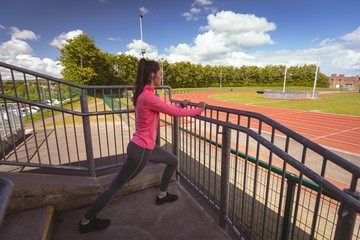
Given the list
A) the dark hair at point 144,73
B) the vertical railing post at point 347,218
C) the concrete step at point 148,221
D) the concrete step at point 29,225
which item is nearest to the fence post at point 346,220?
the vertical railing post at point 347,218

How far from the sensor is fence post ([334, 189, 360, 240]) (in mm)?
1125

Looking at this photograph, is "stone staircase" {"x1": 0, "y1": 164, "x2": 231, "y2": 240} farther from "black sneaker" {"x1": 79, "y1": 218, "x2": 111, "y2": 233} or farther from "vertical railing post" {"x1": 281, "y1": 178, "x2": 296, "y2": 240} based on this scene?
"vertical railing post" {"x1": 281, "y1": 178, "x2": 296, "y2": 240}

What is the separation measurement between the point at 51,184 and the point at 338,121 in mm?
18830

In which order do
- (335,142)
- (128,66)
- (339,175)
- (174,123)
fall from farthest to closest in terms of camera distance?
1. (128,66)
2. (335,142)
3. (339,175)
4. (174,123)

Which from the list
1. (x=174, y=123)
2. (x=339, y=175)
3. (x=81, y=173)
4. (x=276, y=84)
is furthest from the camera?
(x=276, y=84)

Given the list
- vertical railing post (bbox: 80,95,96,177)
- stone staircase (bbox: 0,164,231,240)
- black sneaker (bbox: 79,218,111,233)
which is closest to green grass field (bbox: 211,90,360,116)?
stone staircase (bbox: 0,164,231,240)

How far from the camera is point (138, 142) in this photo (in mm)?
2301

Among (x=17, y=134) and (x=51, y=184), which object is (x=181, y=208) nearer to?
(x=51, y=184)

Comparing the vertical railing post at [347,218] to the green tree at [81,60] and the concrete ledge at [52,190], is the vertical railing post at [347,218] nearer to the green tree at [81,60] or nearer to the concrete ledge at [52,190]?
the concrete ledge at [52,190]

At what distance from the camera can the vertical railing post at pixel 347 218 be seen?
3.70ft

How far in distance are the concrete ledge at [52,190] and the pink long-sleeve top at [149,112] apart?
1.10 meters

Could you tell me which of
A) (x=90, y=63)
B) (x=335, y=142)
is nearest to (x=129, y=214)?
(x=335, y=142)

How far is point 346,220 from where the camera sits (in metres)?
1.15

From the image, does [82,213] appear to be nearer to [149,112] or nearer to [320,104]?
[149,112]
